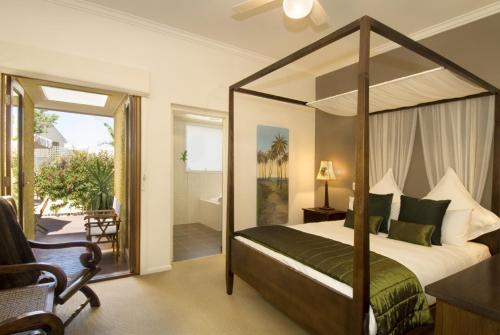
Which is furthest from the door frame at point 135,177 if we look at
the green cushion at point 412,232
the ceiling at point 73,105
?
the green cushion at point 412,232

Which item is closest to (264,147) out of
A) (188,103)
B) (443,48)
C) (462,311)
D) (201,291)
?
(188,103)

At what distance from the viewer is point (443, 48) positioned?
10.3 ft

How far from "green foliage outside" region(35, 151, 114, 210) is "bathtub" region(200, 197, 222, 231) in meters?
2.16

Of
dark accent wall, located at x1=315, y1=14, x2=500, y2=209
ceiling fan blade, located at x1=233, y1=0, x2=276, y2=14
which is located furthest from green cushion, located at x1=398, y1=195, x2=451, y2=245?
ceiling fan blade, located at x1=233, y1=0, x2=276, y2=14

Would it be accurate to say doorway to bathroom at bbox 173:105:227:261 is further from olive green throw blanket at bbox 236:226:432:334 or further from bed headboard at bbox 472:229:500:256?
bed headboard at bbox 472:229:500:256

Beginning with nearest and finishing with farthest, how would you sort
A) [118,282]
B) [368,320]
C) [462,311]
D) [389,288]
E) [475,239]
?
[462,311] < [368,320] < [389,288] < [475,239] < [118,282]

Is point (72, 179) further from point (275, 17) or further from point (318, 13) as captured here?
point (318, 13)

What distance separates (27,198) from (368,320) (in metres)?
4.05

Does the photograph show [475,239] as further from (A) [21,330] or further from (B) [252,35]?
(A) [21,330]

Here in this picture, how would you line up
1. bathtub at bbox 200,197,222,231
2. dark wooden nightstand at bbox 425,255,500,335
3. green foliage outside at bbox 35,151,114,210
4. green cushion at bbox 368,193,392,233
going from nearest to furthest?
dark wooden nightstand at bbox 425,255,500,335
green cushion at bbox 368,193,392,233
bathtub at bbox 200,197,222,231
green foliage outside at bbox 35,151,114,210

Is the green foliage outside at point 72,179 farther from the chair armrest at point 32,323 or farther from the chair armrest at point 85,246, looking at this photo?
the chair armrest at point 32,323

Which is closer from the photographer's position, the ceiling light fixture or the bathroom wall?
the ceiling light fixture

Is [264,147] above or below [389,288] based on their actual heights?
above

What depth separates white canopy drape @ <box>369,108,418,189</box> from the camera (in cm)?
334
